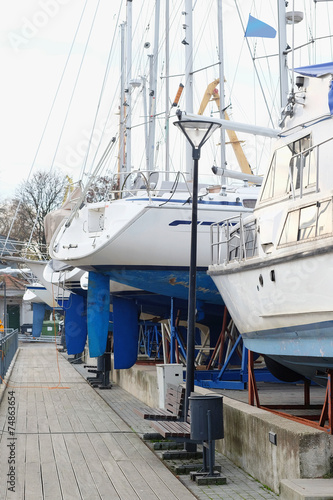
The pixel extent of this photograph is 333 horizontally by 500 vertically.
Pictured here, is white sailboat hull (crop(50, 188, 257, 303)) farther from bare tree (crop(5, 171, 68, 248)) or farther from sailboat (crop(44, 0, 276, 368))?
bare tree (crop(5, 171, 68, 248))

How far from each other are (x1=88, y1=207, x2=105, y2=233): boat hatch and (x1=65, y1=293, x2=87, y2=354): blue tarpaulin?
33.6 feet

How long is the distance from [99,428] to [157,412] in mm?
2102

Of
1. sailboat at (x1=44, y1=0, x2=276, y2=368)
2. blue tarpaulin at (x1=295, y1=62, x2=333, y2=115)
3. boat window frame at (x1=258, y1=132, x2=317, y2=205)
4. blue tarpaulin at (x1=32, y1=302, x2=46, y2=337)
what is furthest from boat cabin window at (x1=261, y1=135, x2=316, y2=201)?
blue tarpaulin at (x1=32, y1=302, x2=46, y2=337)

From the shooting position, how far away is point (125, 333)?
17.2m

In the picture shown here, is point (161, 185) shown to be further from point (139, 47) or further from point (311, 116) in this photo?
point (139, 47)

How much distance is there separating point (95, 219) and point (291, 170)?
23.7 feet

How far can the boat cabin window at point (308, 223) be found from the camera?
23.7 ft

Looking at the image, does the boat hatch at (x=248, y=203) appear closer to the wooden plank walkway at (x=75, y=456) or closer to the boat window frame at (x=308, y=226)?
the wooden plank walkway at (x=75, y=456)

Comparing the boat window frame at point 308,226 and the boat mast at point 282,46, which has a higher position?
the boat mast at point 282,46

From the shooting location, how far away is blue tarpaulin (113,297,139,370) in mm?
16828

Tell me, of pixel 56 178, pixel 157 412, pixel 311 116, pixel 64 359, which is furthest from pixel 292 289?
pixel 56 178

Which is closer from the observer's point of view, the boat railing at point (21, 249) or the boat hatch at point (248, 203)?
the boat hatch at point (248, 203)

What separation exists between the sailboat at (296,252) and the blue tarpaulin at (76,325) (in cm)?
1547

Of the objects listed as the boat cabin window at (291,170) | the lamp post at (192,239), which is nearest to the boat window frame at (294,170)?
the boat cabin window at (291,170)
